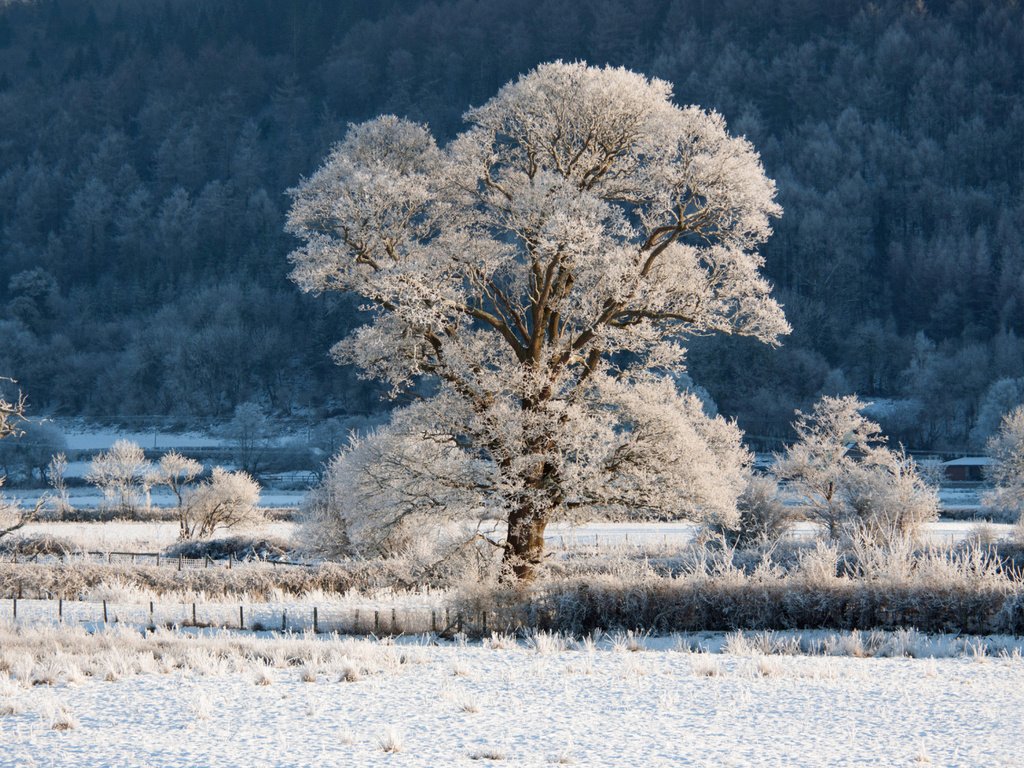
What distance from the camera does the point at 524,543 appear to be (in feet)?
68.0

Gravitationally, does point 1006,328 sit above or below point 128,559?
above

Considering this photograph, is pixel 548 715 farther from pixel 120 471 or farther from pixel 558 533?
pixel 120 471

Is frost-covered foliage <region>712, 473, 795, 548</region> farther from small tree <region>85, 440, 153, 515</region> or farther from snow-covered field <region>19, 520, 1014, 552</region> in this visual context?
small tree <region>85, 440, 153, 515</region>

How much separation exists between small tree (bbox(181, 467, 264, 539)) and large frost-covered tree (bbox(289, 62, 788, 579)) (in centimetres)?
2875

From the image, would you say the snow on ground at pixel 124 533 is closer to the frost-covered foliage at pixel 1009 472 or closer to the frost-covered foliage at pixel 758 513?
the frost-covered foliage at pixel 758 513

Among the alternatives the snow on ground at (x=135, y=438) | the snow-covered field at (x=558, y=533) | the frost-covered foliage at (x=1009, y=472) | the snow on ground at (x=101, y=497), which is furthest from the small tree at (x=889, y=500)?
the snow on ground at (x=135, y=438)

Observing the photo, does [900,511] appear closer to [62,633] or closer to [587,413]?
[587,413]

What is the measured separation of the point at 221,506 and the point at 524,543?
30375 millimetres

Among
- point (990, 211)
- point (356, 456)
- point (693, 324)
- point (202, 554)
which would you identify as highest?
point (990, 211)

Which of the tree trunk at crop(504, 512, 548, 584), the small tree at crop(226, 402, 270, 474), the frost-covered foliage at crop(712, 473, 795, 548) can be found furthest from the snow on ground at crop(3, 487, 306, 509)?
the tree trunk at crop(504, 512, 548, 584)

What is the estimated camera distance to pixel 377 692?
12.6 meters

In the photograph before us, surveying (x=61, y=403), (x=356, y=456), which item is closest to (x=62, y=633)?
(x=356, y=456)

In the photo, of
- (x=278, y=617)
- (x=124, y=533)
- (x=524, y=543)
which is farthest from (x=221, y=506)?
(x=524, y=543)

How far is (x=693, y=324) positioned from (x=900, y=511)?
73.7 ft
